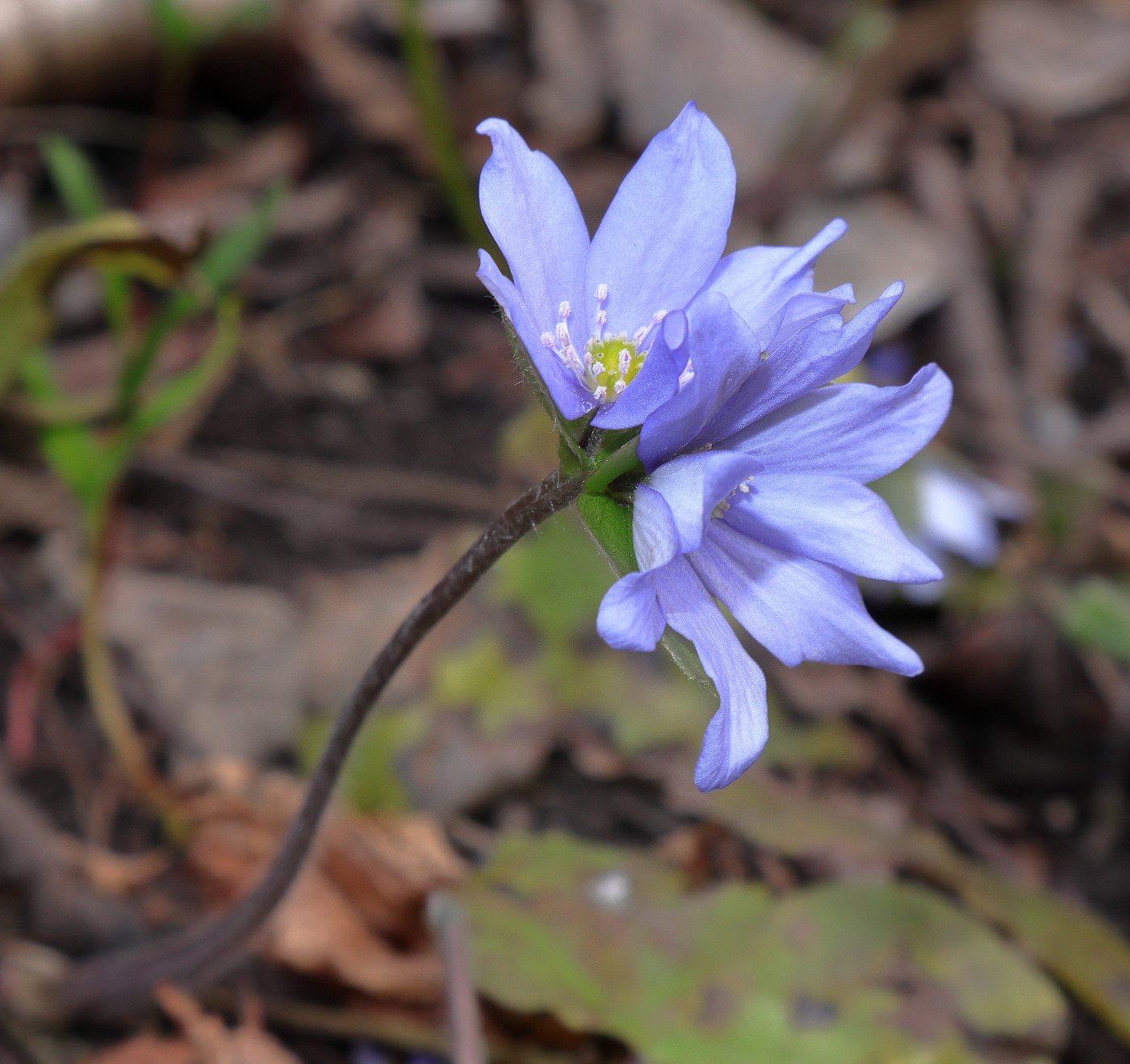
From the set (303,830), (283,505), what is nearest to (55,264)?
(283,505)

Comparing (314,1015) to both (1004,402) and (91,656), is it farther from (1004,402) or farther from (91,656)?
(1004,402)

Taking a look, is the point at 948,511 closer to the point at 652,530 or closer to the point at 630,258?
the point at 630,258

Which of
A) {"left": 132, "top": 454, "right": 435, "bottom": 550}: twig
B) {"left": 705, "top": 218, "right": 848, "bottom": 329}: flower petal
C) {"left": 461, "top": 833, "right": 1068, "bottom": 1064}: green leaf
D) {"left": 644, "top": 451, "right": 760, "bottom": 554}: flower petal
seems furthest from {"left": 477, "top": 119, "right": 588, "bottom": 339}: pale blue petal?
{"left": 132, "top": 454, "right": 435, "bottom": 550}: twig

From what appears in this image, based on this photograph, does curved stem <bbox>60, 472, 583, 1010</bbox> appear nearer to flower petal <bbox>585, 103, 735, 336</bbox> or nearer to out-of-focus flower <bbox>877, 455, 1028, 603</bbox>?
flower petal <bbox>585, 103, 735, 336</bbox>

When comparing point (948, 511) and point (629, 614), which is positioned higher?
point (629, 614)

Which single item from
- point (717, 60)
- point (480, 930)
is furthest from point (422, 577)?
point (717, 60)

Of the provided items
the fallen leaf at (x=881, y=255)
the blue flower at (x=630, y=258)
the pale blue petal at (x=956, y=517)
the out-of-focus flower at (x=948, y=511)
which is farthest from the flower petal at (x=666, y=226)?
the fallen leaf at (x=881, y=255)
